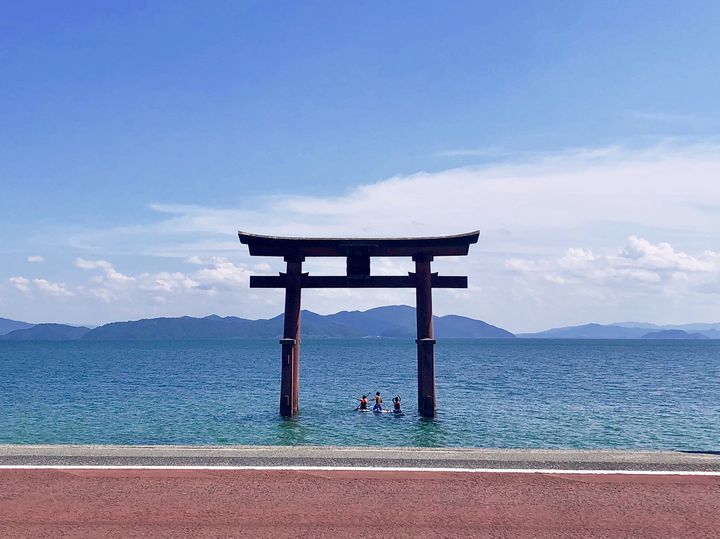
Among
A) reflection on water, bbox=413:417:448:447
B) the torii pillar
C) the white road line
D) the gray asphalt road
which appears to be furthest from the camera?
the torii pillar

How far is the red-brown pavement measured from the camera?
7727mm

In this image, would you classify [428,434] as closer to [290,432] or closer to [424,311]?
[424,311]

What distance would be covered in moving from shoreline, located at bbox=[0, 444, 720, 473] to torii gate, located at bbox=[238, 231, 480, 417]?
1125 centimetres

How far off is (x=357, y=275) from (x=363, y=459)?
12.1 m

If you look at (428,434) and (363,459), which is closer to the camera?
(363,459)

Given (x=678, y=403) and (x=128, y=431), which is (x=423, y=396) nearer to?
(x=128, y=431)

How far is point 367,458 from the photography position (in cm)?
1094

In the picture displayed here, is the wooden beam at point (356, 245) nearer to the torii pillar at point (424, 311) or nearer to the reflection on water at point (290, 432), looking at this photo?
the torii pillar at point (424, 311)

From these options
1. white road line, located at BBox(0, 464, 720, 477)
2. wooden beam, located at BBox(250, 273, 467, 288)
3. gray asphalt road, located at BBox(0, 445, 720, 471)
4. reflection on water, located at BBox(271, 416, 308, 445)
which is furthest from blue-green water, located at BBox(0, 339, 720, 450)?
white road line, located at BBox(0, 464, 720, 477)

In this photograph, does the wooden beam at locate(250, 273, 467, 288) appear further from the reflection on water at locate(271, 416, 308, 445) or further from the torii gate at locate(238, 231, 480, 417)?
the reflection on water at locate(271, 416, 308, 445)

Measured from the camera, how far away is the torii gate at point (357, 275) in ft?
73.6

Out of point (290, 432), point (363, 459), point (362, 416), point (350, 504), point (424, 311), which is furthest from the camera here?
point (362, 416)

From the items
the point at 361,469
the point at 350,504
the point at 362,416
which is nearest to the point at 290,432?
the point at 362,416

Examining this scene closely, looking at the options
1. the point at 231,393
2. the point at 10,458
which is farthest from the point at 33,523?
the point at 231,393
